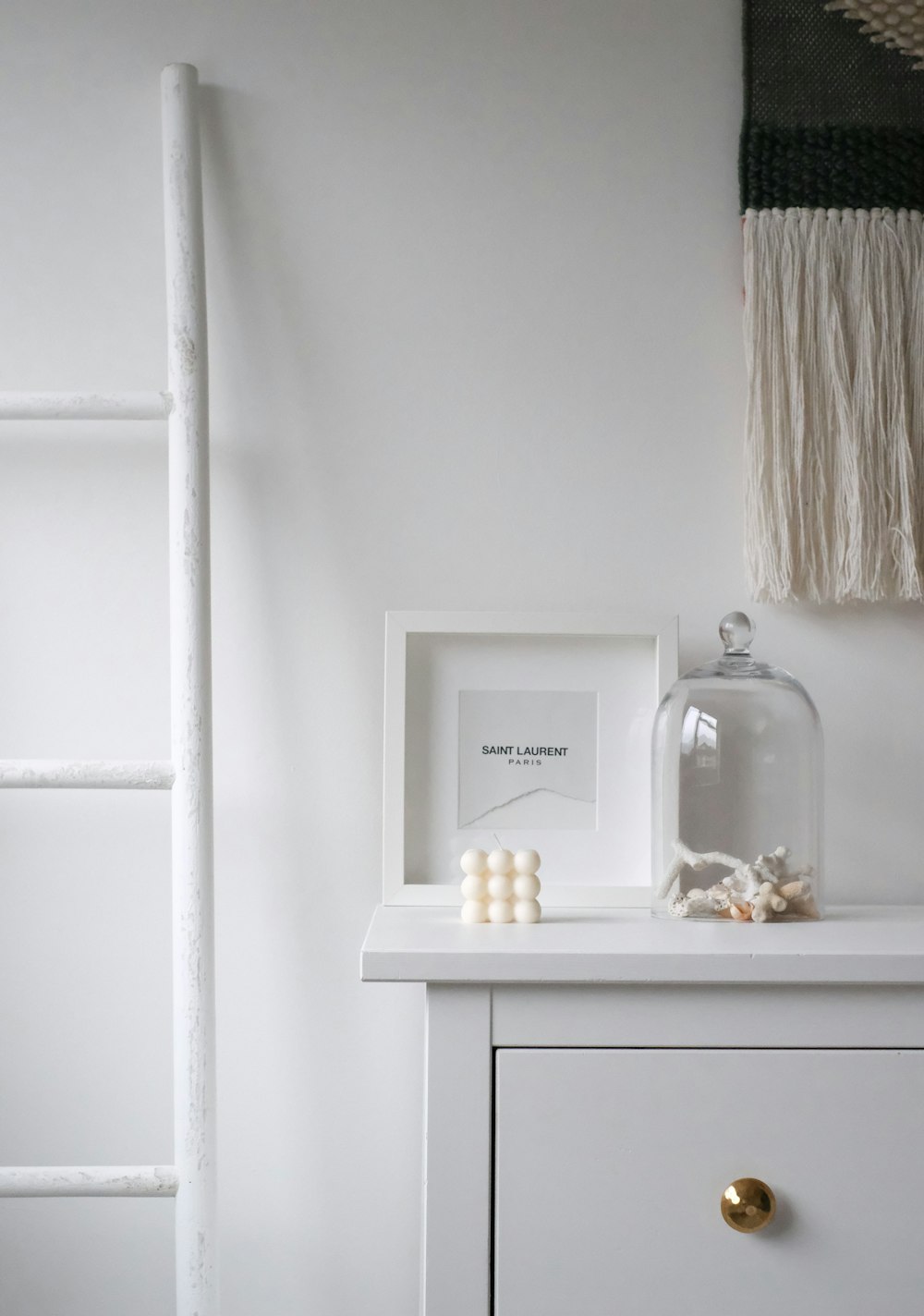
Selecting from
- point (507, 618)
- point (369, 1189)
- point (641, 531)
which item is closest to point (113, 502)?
point (507, 618)

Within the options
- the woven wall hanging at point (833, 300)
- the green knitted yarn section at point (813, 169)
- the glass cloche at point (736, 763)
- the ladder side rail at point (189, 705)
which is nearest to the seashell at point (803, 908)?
the glass cloche at point (736, 763)

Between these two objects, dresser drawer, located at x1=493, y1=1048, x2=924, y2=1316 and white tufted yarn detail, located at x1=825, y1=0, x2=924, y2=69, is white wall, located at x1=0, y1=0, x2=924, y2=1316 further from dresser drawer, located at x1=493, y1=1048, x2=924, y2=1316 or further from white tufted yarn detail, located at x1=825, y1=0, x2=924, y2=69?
dresser drawer, located at x1=493, y1=1048, x2=924, y2=1316

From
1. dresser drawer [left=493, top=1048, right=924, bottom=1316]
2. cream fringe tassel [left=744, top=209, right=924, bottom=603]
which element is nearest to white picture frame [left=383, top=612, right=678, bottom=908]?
cream fringe tassel [left=744, top=209, right=924, bottom=603]

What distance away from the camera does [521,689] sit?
103 centimetres

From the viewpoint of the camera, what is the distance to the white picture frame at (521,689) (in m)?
0.99

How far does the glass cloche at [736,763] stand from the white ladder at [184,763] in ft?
1.32

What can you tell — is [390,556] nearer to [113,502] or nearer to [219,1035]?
[113,502]

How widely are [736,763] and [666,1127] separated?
0.34 m

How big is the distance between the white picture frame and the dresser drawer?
0.84ft

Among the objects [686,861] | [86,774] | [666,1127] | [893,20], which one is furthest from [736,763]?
[893,20]

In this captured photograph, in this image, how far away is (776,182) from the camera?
1.04 meters

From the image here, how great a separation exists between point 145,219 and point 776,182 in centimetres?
61

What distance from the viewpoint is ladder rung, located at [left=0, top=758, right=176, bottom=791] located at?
3.07 feet

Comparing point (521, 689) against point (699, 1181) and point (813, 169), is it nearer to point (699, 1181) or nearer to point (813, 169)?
point (699, 1181)
